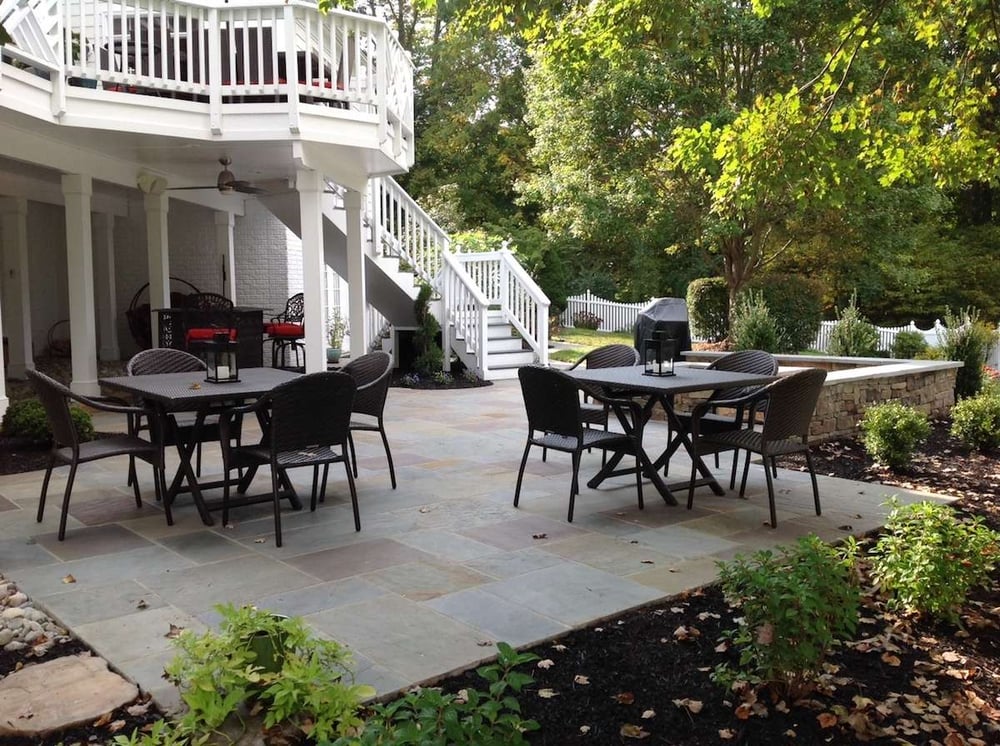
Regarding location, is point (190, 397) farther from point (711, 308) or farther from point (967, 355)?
point (711, 308)

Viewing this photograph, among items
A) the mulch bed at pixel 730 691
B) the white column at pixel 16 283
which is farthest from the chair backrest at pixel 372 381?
the white column at pixel 16 283

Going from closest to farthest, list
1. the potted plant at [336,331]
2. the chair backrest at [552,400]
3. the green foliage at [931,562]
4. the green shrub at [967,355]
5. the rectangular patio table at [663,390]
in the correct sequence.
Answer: the green foliage at [931,562] < the chair backrest at [552,400] < the rectangular patio table at [663,390] < the green shrub at [967,355] < the potted plant at [336,331]

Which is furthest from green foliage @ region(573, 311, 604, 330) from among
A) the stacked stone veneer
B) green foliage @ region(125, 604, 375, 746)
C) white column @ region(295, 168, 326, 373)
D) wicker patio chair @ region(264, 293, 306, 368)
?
green foliage @ region(125, 604, 375, 746)

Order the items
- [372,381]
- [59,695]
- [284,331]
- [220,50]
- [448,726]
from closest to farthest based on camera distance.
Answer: [448,726] < [59,695] < [372,381] < [220,50] < [284,331]

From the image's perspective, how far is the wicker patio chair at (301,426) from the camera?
4.34 meters

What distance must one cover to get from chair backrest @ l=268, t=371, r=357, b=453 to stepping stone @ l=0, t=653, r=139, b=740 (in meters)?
1.57

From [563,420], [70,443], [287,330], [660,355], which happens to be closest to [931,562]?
[563,420]

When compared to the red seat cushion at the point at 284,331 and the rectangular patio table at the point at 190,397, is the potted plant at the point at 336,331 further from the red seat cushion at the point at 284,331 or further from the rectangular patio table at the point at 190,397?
the rectangular patio table at the point at 190,397

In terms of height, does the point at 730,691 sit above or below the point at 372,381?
below

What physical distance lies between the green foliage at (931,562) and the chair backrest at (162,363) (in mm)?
4432

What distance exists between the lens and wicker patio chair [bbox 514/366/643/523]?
4805mm

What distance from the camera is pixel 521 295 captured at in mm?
12656

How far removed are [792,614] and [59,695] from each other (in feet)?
7.39

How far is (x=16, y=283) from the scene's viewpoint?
11562 mm
